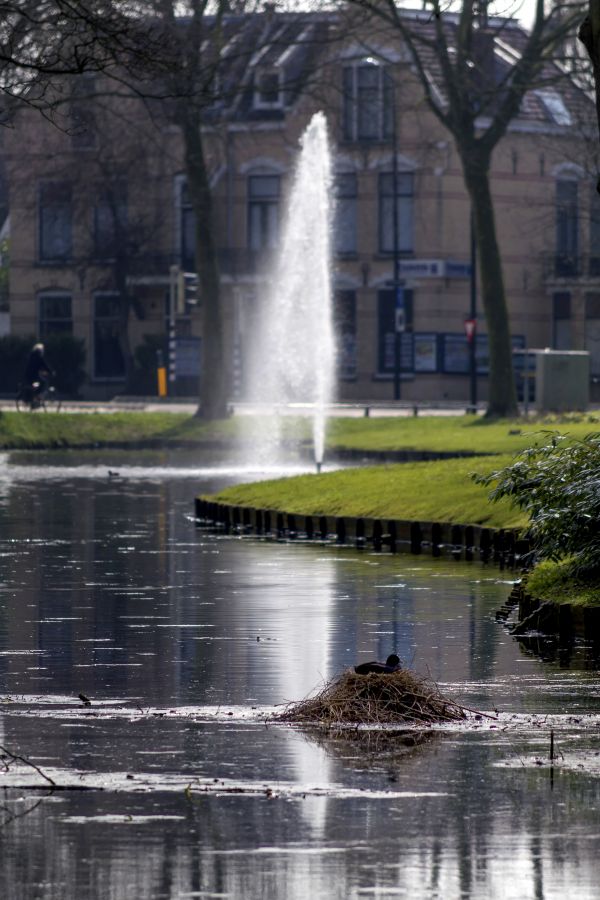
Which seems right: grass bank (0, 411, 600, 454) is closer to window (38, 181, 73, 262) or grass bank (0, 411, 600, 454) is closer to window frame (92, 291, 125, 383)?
window frame (92, 291, 125, 383)

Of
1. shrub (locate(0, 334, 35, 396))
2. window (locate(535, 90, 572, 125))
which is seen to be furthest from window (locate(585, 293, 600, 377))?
shrub (locate(0, 334, 35, 396))

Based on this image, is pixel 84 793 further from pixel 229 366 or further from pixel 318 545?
pixel 229 366

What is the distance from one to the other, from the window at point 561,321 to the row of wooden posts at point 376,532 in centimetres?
4831

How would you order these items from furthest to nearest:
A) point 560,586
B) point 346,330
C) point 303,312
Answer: point 346,330 < point 303,312 < point 560,586

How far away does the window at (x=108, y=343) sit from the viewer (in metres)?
79.9

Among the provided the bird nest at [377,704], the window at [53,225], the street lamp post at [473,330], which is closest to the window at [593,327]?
the street lamp post at [473,330]

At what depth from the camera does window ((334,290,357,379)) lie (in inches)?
2970

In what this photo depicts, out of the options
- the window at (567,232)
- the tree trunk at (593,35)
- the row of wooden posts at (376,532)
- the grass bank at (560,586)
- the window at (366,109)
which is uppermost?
the window at (366,109)

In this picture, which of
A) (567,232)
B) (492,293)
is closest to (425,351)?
(567,232)

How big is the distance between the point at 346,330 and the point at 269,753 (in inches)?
2581

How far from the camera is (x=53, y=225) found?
81.3 metres

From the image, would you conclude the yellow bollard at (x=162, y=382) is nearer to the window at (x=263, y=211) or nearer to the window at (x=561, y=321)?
the window at (x=263, y=211)

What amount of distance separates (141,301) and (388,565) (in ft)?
194

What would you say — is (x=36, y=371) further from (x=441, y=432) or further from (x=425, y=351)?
(x=425, y=351)
